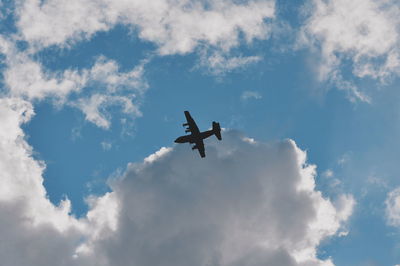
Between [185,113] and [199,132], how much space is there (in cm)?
500

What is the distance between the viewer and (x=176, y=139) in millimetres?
92812

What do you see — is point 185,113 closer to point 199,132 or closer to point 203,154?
point 199,132

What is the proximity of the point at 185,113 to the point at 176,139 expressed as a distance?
233 inches

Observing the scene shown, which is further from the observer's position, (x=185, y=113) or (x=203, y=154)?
(x=203, y=154)

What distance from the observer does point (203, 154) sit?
9725 cm

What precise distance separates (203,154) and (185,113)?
37.1 ft

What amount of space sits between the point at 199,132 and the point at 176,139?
4.81 metres

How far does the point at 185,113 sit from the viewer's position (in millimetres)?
90438

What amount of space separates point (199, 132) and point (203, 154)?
6.70 m

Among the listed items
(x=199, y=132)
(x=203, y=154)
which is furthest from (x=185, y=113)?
(x=203, y=154)
